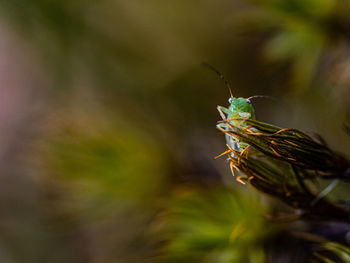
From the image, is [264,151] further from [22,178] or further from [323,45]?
[22,178]

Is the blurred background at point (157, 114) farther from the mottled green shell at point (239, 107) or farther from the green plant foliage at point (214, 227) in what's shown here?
the mottled green shell at point (239, 107)

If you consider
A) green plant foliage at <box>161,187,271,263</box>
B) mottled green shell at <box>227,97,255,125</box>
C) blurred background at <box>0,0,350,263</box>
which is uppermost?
blurred background at <box>0,0,350,263</box>

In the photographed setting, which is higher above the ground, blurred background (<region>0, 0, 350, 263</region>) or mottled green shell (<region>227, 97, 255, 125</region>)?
blurred background (<region>0, 0, 350, 263</region>)

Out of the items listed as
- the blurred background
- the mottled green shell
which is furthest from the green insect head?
the blurred background

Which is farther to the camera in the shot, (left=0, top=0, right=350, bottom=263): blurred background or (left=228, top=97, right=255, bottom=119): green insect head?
(left=0, top=0, right=350, bottom=263): blurred background

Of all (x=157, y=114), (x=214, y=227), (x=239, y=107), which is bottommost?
(x=214, y=227)

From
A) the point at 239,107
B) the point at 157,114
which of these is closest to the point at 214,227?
the point at 239,107

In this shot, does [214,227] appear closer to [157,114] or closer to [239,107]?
[239,107]

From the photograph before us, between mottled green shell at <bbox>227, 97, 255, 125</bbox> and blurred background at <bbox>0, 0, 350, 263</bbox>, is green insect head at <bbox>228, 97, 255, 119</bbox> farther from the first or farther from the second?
blurred background at <bbox>0, 0, 350, 263</bbox>
